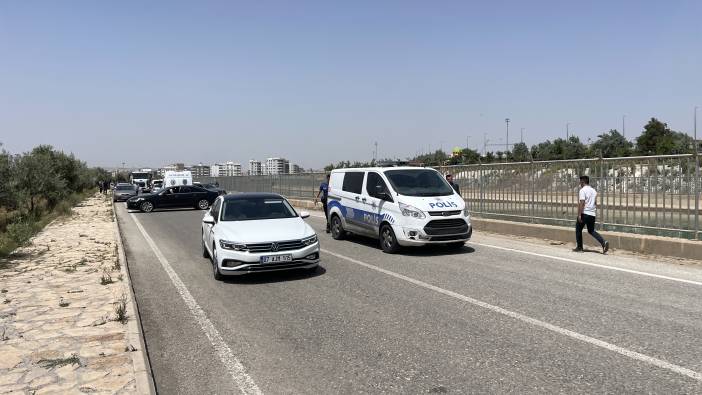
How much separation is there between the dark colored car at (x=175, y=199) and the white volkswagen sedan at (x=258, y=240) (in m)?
21.3

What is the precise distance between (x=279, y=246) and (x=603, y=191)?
7649 mm

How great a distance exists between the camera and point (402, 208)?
11.3m

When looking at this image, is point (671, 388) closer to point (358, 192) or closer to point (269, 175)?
point (358, 192)

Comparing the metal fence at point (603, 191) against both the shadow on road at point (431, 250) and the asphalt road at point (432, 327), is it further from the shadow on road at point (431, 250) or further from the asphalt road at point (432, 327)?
the shadow on road at point (431, 250)

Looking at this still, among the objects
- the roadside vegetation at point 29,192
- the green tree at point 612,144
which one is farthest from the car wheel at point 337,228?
the green tree at point 612,144

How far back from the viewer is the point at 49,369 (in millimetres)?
4824

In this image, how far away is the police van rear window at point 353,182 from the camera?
43.3 feet

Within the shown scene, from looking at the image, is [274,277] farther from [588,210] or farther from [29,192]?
[29,192]

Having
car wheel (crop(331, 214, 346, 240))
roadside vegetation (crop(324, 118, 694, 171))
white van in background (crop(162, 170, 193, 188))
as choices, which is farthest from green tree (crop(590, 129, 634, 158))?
car wheel (crop(331, 214, 346, 240))

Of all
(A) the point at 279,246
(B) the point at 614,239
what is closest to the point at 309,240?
(A) the point at 279,246

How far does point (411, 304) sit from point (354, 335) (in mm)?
1464

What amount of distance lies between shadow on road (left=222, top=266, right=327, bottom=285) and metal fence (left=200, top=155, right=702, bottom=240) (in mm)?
6717

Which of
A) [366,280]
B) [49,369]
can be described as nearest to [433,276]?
[366,280]

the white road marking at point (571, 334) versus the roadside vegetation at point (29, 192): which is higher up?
the roadside vegetation at point (29, 192)
